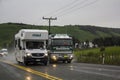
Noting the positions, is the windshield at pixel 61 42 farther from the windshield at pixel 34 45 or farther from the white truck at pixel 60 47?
the windshield at pixel 34 45

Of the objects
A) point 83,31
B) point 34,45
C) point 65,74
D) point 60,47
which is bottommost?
point 65,74

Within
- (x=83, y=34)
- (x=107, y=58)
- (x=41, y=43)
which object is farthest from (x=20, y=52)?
(x=83, y=34)

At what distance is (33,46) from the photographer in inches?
1335

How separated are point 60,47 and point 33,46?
522 cm

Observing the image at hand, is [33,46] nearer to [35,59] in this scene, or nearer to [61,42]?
[35,59]

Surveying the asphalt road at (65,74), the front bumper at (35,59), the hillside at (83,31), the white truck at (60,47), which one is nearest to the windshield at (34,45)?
the front bumper at (35,59)

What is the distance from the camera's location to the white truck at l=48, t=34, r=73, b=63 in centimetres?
3850

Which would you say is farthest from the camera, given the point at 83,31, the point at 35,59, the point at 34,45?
the point at 83,31

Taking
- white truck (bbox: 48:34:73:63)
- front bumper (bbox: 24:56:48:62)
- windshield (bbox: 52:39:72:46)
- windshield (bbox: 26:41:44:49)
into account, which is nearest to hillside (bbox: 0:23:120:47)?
white truck (bbox: 48:34:73:63)

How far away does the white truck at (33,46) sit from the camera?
33.3 meters

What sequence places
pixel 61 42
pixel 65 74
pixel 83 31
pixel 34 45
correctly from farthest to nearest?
pixel 83 31 → pixel 61 42 → pixel 34 45 → pixel 65 74

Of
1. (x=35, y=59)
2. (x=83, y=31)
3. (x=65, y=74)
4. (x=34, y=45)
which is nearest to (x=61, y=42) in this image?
(x=34, y=45)

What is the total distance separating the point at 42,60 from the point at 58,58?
18.1ft

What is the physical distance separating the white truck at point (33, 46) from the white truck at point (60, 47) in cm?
430
